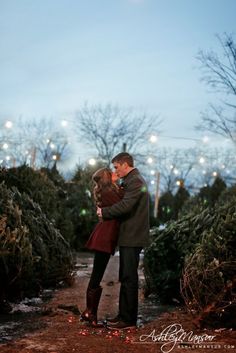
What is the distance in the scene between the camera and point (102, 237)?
17.4ft

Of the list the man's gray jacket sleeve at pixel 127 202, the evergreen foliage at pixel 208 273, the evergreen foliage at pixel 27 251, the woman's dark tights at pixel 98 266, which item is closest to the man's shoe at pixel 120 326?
the woman's dark tights at pixel 98 266

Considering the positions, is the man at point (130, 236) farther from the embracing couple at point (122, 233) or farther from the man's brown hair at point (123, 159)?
the man's brown hair at point (123, 159)

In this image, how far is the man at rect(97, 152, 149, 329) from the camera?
204 inches

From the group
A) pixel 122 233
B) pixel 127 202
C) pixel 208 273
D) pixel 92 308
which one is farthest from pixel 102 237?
pixel 208 273

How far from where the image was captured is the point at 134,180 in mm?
5305

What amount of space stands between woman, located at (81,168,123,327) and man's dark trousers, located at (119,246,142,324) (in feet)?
0.63

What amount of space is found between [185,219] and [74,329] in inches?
123

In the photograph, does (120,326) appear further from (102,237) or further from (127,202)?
(127,202)

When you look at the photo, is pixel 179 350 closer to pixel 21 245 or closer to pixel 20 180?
pixel 21 245

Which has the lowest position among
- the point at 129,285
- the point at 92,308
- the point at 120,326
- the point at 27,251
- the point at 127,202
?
the point at 120,326

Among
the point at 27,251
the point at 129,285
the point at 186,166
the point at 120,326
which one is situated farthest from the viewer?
the point at 186,166

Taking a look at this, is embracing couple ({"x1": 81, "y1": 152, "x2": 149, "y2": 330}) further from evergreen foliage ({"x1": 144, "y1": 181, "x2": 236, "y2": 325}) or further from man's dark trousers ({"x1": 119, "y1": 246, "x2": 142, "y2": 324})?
evergreen foliage ({"x1": 144, "y1": 181, "x2": 236, "y2": 325})

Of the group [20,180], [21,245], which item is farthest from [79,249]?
[21,245]

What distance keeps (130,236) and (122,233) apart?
0.11 m
